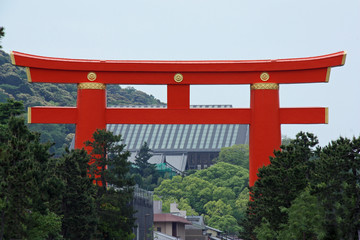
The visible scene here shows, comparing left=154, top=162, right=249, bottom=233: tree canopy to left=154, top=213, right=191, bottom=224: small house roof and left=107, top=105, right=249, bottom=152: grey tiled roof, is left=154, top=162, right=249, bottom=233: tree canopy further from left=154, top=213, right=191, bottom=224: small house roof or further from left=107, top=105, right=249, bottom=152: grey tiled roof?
left=107, top=105, right=249, bottom=152: grey tiled roof

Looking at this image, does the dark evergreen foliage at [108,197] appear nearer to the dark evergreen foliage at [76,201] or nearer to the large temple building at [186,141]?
the dark evergreen foliage at [76,201]

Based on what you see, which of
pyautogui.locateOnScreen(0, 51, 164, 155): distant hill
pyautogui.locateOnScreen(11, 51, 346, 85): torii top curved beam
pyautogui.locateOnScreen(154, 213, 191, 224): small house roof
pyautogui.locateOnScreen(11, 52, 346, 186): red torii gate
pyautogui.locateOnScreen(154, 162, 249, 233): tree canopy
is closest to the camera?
pyautogui.locateOnScreen(11, 51, 346, 85): torii top curved beam

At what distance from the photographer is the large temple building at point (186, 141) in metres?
127

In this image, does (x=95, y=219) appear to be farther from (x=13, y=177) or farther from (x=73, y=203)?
(x=13, y=177)

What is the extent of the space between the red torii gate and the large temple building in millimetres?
81294

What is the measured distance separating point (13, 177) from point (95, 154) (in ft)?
45.8

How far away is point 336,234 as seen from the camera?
3064 cm

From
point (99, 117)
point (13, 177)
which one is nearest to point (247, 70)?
point (99, 117)

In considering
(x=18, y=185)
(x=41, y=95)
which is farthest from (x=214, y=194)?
(x=18, y=185)

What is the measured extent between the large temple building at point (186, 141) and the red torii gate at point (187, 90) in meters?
81.3

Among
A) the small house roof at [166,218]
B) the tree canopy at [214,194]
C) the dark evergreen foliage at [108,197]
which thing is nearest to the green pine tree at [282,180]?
the dark evergreen foliage at [108,197]

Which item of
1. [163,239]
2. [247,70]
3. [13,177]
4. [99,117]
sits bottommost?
[163,239]

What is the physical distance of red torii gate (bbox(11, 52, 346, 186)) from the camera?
42906 mm

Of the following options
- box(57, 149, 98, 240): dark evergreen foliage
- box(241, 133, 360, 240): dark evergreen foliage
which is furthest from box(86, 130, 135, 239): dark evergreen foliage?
box(241, 133, 360, 240): dark evergreen foliage
